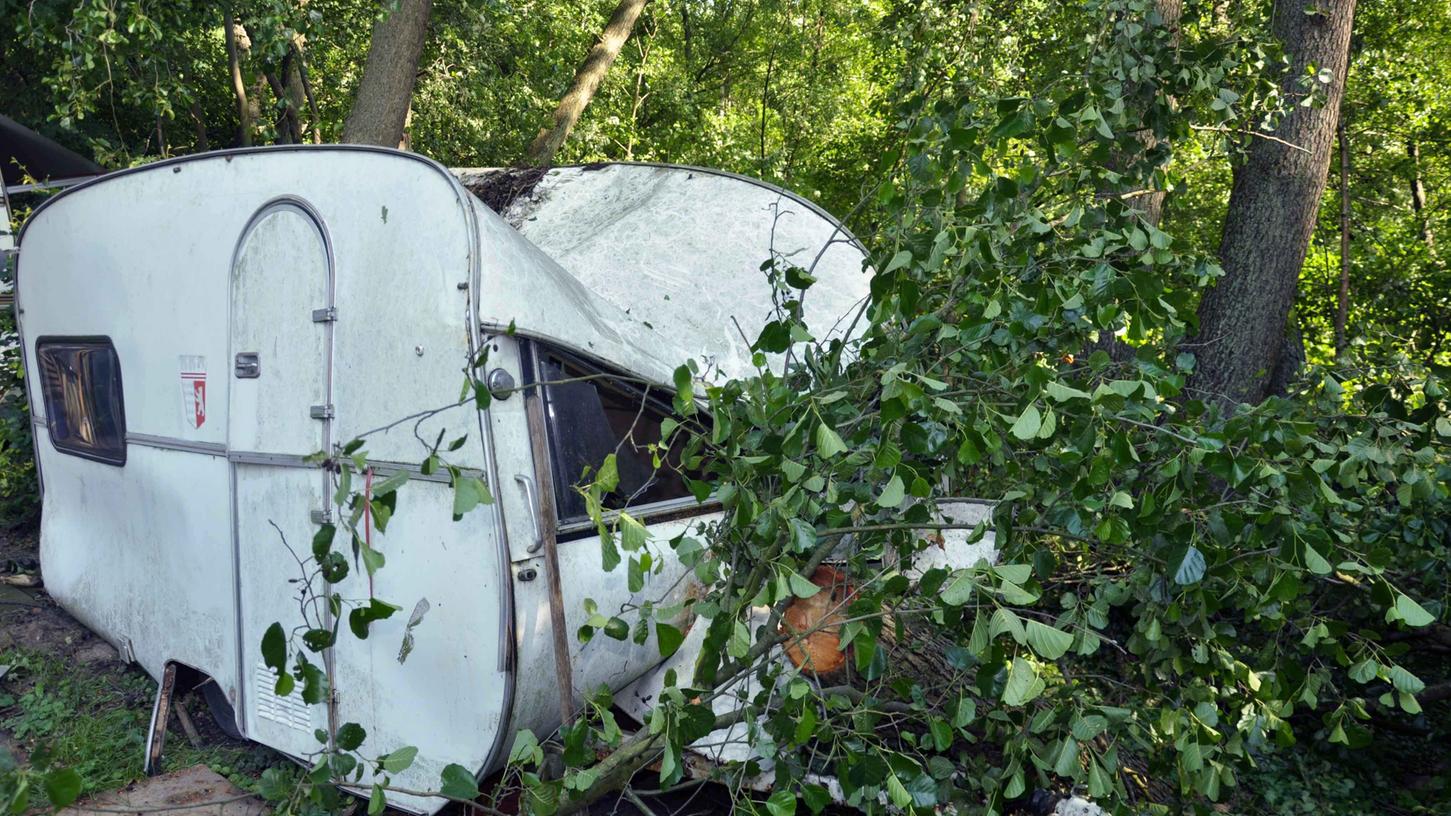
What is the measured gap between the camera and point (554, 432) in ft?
11.9

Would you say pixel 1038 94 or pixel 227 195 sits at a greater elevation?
pixel 1038 94

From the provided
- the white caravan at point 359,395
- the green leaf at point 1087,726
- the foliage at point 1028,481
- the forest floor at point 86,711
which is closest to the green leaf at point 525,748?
the foliage at point 1028,481

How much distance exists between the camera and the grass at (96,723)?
4199 millimetres

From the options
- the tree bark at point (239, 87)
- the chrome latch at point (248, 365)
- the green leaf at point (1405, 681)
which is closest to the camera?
the green leaf at point (1405, 681)

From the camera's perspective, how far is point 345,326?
12.3 ft

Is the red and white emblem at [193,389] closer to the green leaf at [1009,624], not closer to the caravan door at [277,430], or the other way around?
the caravan door at [277,430]

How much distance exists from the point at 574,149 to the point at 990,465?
10.2 m

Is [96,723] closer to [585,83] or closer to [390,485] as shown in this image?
[390,485]

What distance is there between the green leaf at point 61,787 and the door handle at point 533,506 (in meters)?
1.53

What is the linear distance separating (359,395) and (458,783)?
62.6 inches

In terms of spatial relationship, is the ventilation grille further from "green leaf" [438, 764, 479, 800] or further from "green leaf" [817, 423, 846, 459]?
"green leaf" [817, 423, 846, 459]

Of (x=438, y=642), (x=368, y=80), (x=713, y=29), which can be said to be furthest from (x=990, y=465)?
(x=713, y=29)

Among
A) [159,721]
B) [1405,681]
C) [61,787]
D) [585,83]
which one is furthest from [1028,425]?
[585,83]

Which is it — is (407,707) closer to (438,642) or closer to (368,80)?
(438,642)
